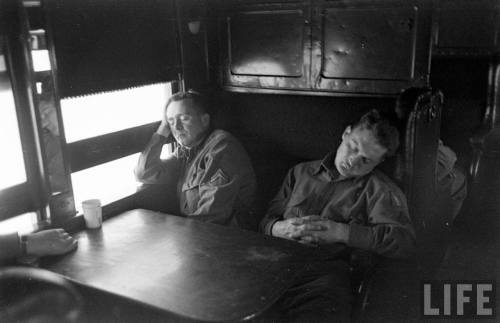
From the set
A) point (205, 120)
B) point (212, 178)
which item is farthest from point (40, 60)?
point (212, 178)

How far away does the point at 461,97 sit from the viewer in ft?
10.8

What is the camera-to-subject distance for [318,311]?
179cm

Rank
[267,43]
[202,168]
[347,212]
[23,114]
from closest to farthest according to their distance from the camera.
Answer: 1. [23,114]
2. [347,212]
3. [202,168]
4. [267,43]

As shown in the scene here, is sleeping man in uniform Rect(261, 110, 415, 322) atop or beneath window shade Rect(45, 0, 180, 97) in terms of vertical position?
beneath

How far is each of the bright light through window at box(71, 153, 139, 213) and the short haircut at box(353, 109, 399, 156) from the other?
139 centimetres

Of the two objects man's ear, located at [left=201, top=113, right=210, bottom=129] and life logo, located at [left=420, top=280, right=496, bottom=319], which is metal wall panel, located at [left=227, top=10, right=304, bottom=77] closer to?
man's ear, located at [left=201, top=113, right=210, bottom=129]

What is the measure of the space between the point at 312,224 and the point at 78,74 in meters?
1.42

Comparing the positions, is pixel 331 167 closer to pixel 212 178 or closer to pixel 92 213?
pixel 212 178

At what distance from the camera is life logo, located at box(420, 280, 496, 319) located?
2086mm

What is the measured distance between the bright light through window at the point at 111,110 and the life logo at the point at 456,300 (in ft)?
6.14

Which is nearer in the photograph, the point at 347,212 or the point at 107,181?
the point at 347,212

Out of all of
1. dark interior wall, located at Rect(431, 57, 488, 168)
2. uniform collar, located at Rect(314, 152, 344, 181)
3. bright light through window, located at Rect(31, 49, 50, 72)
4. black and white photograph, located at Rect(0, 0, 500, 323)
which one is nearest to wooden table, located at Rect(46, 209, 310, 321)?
black and white photograph, located at Rect(0, 0, 500, 323)

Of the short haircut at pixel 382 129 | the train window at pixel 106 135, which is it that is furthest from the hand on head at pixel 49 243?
the short haircut at pixel 382 129

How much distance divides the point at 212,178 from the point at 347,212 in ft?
2.52
